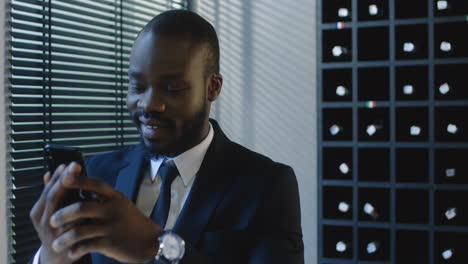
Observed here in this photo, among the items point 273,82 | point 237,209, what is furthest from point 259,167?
point 273,82

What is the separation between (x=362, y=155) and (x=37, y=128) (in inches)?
59.9

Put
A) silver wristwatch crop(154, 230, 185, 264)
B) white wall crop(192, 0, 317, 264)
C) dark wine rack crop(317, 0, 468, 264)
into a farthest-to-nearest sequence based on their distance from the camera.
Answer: white wall crop(192, 0, 317, 264) → dark wine rack crop(317, 0, 468, 264) → silver wristwatch crop(154, 230, 185, 264)

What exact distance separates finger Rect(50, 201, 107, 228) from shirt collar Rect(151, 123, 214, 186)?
0.40 meters

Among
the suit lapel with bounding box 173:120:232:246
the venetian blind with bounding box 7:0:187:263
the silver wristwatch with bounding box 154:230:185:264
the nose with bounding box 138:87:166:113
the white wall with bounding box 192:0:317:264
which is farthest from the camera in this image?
the white wall with bounding box 192:0:317:264

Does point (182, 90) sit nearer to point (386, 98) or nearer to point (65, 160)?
point (65, 160)

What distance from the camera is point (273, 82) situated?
338 cm

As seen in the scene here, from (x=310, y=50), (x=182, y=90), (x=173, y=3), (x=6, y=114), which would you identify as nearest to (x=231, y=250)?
(x=182, y=90)

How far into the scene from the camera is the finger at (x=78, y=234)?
0.78 meters

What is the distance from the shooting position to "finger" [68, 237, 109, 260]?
2.63ft

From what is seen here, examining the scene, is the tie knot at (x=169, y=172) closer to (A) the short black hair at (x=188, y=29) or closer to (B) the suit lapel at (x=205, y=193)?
(B) the suit lapel at (x=205, y=193)

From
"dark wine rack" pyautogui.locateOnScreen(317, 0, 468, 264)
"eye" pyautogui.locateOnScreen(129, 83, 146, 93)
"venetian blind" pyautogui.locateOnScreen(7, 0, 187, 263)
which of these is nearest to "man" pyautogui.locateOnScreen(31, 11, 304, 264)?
"eye" pyautogui.locateOnScreen(129, 83, 146, 93)

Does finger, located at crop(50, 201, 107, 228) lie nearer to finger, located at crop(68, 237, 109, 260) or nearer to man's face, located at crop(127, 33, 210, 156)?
finger, located at crop(68, 237, 109, 260)

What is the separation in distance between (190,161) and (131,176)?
0.14 meters

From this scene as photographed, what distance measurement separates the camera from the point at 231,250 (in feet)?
3.62
